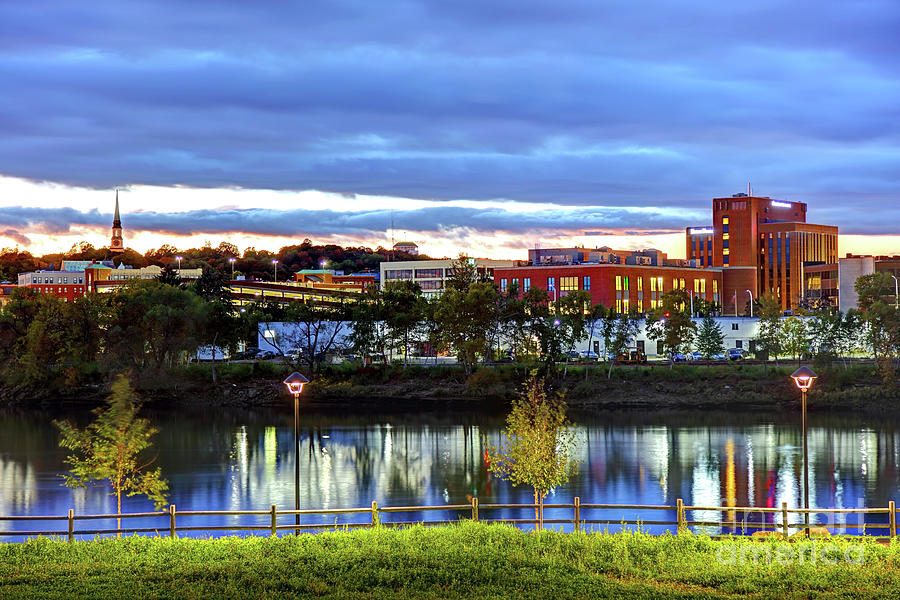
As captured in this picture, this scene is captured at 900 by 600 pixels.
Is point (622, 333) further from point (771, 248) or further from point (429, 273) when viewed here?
point (771, 248)

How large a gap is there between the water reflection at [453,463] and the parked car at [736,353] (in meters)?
24.2

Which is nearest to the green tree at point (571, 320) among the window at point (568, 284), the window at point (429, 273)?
the window at point (568, 284)

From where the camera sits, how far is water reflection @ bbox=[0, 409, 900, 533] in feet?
148

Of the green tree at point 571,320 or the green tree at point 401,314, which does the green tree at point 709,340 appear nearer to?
the green tree at point 571,320

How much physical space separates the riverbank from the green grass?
2469 inches

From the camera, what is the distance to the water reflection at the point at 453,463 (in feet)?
148

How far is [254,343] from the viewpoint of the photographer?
124438mm

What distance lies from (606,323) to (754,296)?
87036mm

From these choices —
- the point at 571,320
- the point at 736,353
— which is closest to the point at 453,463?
the point at 571,320

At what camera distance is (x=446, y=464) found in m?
57.1

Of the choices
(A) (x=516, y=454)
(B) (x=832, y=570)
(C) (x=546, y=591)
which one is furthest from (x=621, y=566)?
(A) (x=516, y=454)

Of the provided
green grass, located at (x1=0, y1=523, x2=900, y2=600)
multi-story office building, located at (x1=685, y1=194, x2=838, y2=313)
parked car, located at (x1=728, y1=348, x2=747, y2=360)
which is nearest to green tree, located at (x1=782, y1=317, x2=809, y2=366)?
parked car, located at (x1=728, y1=348, x2=747, y2=360)

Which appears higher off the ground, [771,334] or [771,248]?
[771,248]

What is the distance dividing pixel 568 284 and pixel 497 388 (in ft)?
183
